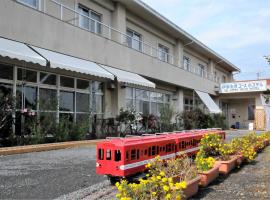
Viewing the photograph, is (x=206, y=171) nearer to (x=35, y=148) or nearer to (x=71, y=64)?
(x=35, y=148)

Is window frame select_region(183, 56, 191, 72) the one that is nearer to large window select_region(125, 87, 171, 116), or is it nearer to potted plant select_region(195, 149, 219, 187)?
large window select_region(125, 87, 171, 116)

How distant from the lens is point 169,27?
25.2 m

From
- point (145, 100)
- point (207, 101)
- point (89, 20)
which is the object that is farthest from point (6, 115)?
point (207, 101)

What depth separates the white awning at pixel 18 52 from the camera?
10.9 metres

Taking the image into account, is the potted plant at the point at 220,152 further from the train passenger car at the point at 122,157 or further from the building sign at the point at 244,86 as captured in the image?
the building sign at the point at 244,86

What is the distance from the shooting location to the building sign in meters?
34.8

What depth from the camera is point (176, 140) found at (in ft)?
27.0

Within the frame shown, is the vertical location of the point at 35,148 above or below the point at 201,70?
below

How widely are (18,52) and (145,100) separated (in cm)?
1272

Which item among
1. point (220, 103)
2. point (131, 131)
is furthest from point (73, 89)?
point (220, 103)

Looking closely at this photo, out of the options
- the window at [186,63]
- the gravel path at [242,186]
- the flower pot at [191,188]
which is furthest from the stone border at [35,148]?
the window at [186,63]

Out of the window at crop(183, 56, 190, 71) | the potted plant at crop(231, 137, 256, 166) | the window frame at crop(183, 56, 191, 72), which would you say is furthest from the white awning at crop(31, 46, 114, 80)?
the window at crop(183, 56, 190, 71)

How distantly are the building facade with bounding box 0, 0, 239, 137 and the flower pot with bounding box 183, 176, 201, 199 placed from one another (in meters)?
7.35

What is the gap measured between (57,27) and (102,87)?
4.91 metres
